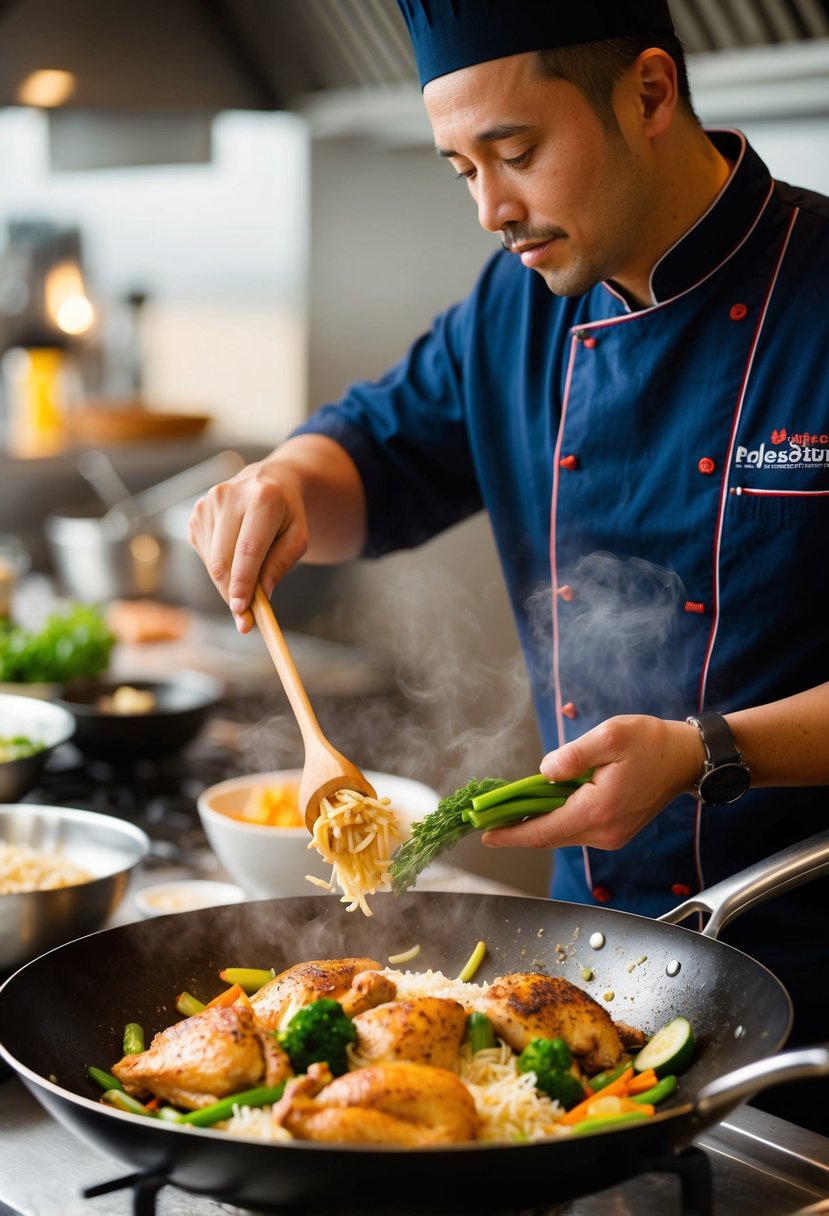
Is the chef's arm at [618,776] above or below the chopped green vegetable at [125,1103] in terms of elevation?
above

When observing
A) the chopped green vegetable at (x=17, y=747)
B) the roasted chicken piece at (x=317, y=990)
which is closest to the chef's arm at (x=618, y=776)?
the roasted chicken piece at (x=317, y=990)

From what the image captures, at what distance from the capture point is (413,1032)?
4.78 ft

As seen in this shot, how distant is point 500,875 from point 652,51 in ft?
9.10

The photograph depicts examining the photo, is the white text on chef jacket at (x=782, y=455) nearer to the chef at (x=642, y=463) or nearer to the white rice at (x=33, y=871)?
the chef at (x=642, y=463)

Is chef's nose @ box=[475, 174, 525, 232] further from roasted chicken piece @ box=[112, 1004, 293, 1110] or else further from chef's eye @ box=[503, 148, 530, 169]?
roasted chicken piece @ box=[112, 1004, 293, 1110]

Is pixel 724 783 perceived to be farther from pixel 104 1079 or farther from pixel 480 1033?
pixel 104 1079

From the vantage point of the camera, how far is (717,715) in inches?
71.0

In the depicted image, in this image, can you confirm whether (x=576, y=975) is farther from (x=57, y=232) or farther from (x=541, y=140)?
(x=57, y=232)

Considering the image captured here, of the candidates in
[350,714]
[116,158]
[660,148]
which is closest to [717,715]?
[660,148]

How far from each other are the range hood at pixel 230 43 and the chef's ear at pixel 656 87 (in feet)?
4.75

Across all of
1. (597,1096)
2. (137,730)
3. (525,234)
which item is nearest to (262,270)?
(137,730)

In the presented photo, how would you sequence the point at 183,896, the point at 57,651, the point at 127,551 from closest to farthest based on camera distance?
the point at 183,896
the point at 57,651
the point at 127,551

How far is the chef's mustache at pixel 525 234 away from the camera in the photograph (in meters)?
1.99

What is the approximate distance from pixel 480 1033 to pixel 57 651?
2.14 metres
